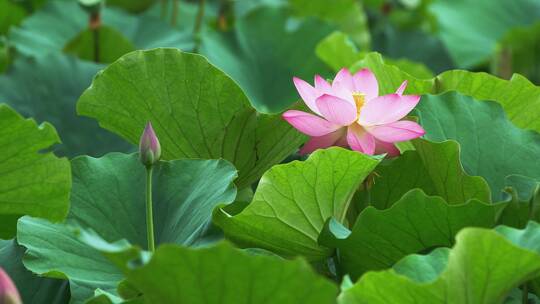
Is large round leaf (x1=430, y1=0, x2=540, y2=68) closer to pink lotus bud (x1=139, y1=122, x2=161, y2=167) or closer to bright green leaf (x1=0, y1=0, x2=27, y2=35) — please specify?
bright green leaf (x1=0, y1=0, x2=27, y2=35)

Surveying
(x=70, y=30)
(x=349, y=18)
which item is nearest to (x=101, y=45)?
(x=70, y=30)

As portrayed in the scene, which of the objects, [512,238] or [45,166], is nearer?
[512,238]

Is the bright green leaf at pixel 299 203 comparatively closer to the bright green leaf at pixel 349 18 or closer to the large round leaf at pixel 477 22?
the bright green leaf at pixel 349 18

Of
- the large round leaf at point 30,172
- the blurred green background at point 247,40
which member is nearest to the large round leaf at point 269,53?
the blurred green background at point 247,40

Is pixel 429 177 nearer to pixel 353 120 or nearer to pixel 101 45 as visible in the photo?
pixel 353 120

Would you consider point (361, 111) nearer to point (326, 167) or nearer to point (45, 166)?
point (326, 167)

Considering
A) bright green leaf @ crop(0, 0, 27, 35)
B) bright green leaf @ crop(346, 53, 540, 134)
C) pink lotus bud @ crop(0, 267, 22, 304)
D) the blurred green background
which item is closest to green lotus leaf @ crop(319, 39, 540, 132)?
bright green leaf @ crop(346, 53, 540, 134)

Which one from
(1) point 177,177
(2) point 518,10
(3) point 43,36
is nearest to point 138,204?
(1) point 177,177
